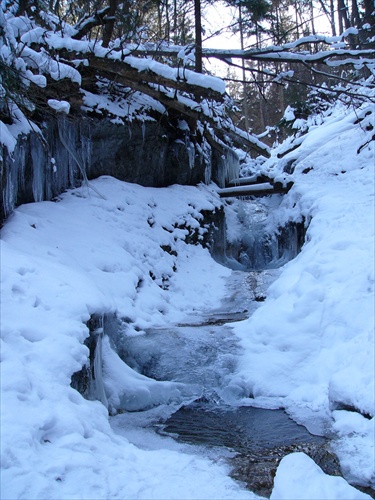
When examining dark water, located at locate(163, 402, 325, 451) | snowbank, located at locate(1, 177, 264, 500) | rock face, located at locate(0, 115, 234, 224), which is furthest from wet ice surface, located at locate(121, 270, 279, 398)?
rock face, located at locate(0, 115, 234, 224)

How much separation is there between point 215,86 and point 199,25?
12.0ft

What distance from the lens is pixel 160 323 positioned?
7191mm

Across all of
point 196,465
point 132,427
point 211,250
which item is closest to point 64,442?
point 196,465

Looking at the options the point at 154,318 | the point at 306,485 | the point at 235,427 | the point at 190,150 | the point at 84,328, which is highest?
the point at 190,150

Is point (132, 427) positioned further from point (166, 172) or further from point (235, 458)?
point (166, 172)

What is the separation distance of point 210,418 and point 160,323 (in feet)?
8.65

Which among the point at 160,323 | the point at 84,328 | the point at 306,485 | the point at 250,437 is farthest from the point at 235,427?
the point at 160,323

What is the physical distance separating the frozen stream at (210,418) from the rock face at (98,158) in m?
3.13

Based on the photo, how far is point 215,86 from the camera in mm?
8070

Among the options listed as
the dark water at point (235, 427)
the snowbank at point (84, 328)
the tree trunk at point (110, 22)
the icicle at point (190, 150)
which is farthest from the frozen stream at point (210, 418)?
the tree trunk at point (110, 22)

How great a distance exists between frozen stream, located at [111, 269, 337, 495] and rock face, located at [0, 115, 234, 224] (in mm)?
3134

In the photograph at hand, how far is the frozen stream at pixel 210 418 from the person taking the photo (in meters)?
3.68

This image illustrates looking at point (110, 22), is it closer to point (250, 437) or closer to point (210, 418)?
point (210, 418)

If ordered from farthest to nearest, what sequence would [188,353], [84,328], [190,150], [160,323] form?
[190,150]
[160,323]
[188,353]
[84,328]
